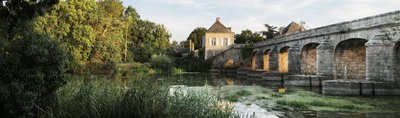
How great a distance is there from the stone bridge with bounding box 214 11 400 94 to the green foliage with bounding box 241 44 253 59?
7083mm

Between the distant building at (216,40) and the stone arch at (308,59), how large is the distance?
1809 cm

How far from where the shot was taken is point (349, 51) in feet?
62.3

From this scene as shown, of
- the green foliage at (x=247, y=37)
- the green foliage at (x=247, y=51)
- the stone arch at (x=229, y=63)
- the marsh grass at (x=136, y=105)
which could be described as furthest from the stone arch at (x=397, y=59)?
the green foliage at (x=247, y=37)

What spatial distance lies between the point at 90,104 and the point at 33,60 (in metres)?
1.06

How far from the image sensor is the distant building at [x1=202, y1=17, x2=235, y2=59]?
41.8 meters

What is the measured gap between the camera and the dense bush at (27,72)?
4.59 meters

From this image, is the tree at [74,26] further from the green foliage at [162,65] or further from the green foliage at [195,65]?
the green foliage at [195,65]

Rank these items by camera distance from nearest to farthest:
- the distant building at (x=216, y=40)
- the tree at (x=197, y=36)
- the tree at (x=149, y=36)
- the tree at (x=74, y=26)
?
the tree at (x=74, y=26), the distant building at (x=216, y=40), the tree at (x=149, y=36), the tree at (x=197, y=36)

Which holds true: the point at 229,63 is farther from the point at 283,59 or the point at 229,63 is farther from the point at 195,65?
the point at 283,59

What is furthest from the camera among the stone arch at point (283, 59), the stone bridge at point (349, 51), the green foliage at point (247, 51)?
the green foliage at point (247, 51)

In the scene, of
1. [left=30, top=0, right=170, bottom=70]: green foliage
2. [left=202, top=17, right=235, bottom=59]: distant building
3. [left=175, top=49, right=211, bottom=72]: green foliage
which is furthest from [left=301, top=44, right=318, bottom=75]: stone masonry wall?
[left=202, top=17, right=235, bottom=59]: distant building

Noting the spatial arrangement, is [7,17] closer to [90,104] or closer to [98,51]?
[90,104]

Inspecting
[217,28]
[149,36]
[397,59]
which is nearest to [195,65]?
[217,28]

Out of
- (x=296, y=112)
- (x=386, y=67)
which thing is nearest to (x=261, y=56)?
(x=386, y=67)
